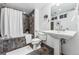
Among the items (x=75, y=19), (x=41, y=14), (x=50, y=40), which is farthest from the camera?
(x=50, y=40)

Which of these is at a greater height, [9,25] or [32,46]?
[9,25]

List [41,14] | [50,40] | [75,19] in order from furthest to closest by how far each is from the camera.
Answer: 1. [50,40]
2. [41,14]
3. [75,19]

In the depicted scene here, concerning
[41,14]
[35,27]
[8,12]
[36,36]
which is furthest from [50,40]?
[8,12]

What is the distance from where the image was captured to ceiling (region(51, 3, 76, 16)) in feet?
3.49

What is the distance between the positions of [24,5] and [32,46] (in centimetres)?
76

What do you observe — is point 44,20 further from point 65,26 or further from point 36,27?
point 65,26

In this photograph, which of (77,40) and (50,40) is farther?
(50,40)

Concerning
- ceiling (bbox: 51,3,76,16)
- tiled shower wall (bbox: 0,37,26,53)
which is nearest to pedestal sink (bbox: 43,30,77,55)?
ceiling (bbox: 51,3,76,16)

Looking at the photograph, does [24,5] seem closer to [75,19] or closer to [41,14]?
[41,14]

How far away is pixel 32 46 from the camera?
1.25 m

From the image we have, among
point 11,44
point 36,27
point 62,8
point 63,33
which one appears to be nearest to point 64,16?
point 62,8

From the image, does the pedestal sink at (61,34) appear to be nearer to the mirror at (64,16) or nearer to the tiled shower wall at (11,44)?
the mirror at (64,16)

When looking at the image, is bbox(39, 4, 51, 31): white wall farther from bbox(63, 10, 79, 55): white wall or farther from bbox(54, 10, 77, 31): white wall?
bbox(63, 10, 79, 55): white wall

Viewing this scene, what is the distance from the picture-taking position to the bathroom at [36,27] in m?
1.11
